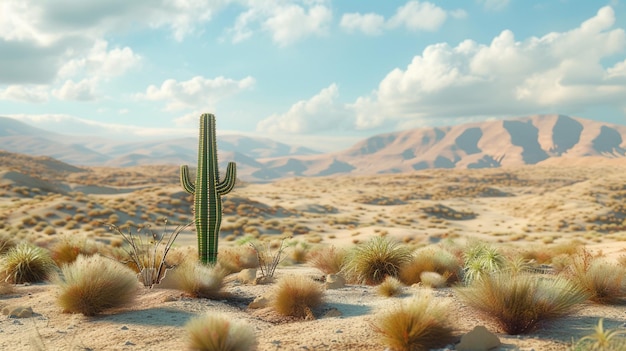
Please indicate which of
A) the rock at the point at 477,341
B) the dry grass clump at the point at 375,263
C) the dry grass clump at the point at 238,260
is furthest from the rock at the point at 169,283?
the rock at the point at 477,341

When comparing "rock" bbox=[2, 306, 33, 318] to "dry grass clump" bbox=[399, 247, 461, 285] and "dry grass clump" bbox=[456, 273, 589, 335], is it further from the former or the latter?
"dry grass clump" bbox=[399, 247, 461, 285]

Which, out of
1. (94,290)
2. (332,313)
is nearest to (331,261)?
(332,313)

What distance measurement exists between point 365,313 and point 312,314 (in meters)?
0.83

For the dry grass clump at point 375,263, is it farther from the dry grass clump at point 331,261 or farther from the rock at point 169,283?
the rock at point 169,283

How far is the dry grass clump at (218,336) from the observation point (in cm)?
507

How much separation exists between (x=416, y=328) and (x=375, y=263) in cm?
555

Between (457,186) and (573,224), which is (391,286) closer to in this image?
(573,224)

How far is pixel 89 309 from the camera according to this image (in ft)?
24.8

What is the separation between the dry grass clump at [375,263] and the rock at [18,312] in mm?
6366

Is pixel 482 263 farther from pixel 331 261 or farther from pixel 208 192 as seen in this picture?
pixel 208 192

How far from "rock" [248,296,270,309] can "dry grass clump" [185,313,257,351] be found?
9.53ft

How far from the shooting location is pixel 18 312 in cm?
782

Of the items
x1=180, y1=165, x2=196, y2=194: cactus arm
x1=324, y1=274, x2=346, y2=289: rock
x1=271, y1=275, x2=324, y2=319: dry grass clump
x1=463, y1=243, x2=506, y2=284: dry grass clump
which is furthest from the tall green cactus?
x1=463, y1=243, x2=506, y2=284: dry grass clump

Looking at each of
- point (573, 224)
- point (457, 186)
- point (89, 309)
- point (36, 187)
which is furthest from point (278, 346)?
point (457, 186)
